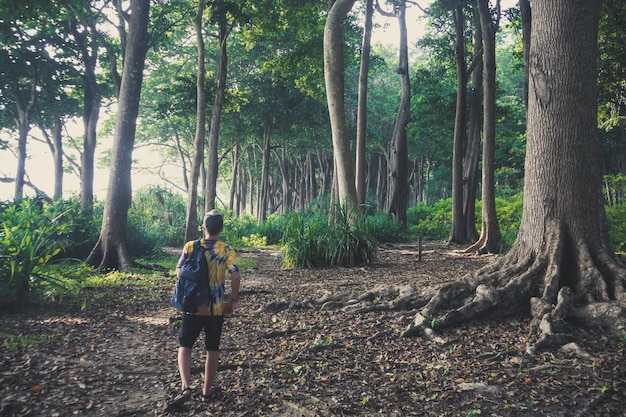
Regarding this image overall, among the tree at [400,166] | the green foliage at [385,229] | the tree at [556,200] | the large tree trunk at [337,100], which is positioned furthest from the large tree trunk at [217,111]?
the tree at [556,200]

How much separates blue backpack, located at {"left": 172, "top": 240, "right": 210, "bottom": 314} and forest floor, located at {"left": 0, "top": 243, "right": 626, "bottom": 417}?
0.80 m

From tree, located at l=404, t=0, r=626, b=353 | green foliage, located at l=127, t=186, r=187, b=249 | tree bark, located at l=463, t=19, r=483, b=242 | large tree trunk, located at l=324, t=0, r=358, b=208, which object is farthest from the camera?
tree bark, located at l=463, t=19, r=483, b=242

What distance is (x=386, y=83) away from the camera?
42594 mm

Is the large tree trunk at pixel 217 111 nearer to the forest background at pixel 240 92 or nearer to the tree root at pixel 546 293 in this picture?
the forest background at pixel 240 92

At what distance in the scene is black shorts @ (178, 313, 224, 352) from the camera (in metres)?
3.64

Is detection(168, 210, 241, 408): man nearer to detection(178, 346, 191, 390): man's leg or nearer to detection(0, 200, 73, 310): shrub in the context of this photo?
detection(178, 346, 191, 390): man's leg

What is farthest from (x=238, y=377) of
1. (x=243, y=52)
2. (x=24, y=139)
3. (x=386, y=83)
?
(x=386, y=83)

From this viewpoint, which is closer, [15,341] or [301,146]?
[15,341]

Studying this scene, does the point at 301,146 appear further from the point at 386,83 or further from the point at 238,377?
the point at 238,377

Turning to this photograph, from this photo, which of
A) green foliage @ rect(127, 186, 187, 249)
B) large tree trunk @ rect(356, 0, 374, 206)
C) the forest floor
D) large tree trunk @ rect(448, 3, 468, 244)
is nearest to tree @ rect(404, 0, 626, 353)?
the forest floor

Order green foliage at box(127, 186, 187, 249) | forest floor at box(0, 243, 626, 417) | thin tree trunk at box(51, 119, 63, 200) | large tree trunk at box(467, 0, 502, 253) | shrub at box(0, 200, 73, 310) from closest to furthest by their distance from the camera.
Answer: forest floor at box(0, 243, 626, 417)
shrub at box(0, 200, 73, 310)
large tree trunk at box(467, 0, 502, 253)
green foliage at box(127, 186, 187, 249)
thin tree trunk at box(51, 119, 63, 200)

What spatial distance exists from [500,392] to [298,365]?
5.87 ft

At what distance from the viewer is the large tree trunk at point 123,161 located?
420 inches

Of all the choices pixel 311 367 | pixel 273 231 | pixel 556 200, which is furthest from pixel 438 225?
pixel 311 367
